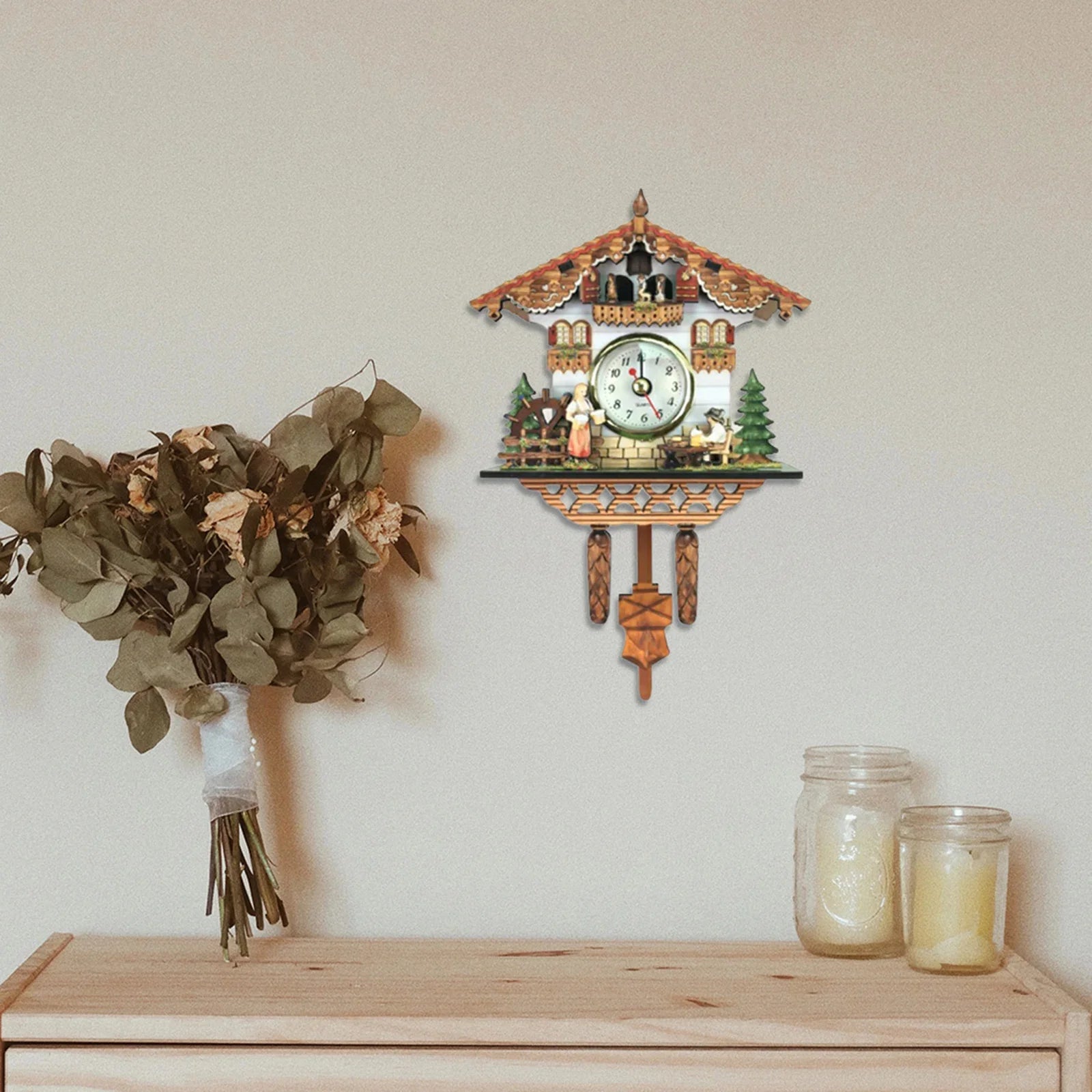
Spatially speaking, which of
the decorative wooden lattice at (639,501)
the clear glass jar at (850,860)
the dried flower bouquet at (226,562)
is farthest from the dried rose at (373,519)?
the clear glass jar at (850,860)

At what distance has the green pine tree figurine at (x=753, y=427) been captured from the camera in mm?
1514

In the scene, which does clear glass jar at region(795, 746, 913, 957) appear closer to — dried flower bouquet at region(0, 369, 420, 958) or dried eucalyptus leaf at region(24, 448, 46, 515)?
dried flower bouquet at region(0, 369, 420, 958)

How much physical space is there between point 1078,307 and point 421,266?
31.8 inches

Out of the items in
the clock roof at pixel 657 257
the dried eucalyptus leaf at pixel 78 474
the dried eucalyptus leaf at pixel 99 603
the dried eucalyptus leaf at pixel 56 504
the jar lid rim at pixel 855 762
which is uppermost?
the clock roof at pixel 657 257

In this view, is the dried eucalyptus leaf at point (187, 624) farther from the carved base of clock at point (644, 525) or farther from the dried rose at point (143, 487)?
the carved base of clock at point (644, 525)

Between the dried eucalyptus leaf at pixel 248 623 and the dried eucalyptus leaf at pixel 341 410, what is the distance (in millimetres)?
210

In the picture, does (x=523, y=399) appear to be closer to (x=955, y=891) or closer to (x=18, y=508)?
(x=18, y=508)

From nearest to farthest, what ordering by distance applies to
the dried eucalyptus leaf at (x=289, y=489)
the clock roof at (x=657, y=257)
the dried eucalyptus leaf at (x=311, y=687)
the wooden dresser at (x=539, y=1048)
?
the wooden dresser at (x=539, y=1048)
the dried eucalyptus leaf at (x=289, y=489)
the dried eucalyptus leaf at (x=311, y=687)
the clock roof at (x=657, y=257)

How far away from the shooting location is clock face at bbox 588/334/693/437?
1.51m

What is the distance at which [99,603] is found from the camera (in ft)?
4.34

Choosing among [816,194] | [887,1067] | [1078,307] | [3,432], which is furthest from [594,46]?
[887,1067]

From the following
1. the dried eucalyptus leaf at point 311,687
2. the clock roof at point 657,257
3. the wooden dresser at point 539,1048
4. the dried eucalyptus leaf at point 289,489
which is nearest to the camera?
the wooden dresser at point 539,1048

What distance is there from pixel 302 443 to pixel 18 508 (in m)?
0.31

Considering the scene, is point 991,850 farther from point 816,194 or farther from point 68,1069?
point 68,1069
